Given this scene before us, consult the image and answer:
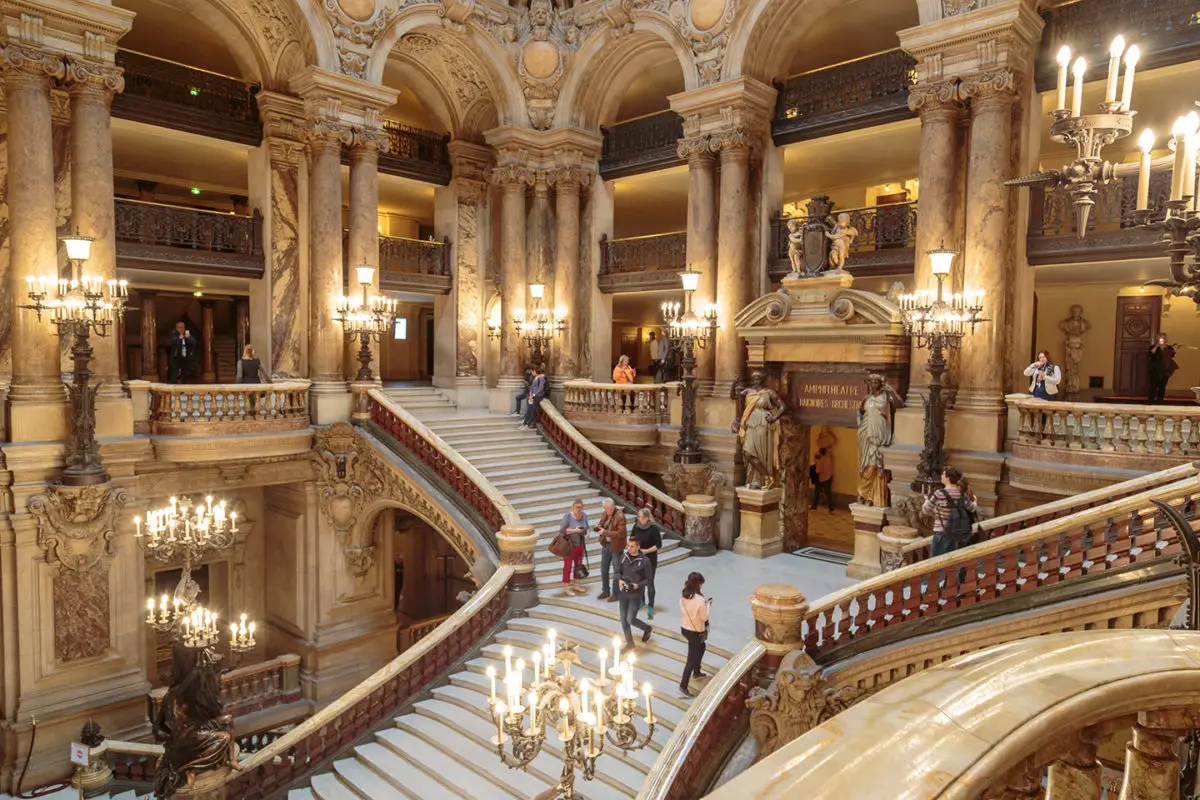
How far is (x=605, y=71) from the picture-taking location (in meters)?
18.1

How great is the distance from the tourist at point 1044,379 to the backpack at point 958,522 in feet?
11.9

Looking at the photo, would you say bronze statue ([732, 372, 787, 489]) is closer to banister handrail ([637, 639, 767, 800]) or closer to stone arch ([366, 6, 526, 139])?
banister handrail ([637, 639, 767, 800])

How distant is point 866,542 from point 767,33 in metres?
10.1

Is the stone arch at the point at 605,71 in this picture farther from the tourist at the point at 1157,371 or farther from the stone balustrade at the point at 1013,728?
the stone balustrade at the point at 1013,728

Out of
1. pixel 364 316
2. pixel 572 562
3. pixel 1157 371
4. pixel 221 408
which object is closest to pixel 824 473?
pixel 1157 371

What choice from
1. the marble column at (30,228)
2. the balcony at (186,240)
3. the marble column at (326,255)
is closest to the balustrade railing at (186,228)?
the balcony at (186,240)

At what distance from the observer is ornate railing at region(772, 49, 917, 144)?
1415cm

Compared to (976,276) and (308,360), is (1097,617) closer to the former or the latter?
(976,276)

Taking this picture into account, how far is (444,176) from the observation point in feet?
64.0

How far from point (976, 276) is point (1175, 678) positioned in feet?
38.6

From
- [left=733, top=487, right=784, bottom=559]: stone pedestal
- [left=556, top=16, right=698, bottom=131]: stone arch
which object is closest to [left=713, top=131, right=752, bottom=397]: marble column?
[left=733, top=487, right=784, bottom=559]: stone pedestal

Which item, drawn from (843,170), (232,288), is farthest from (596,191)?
(232,288)

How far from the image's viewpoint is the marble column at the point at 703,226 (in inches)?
623

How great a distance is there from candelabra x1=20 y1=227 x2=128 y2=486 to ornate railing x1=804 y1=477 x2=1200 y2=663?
35.7 feet
